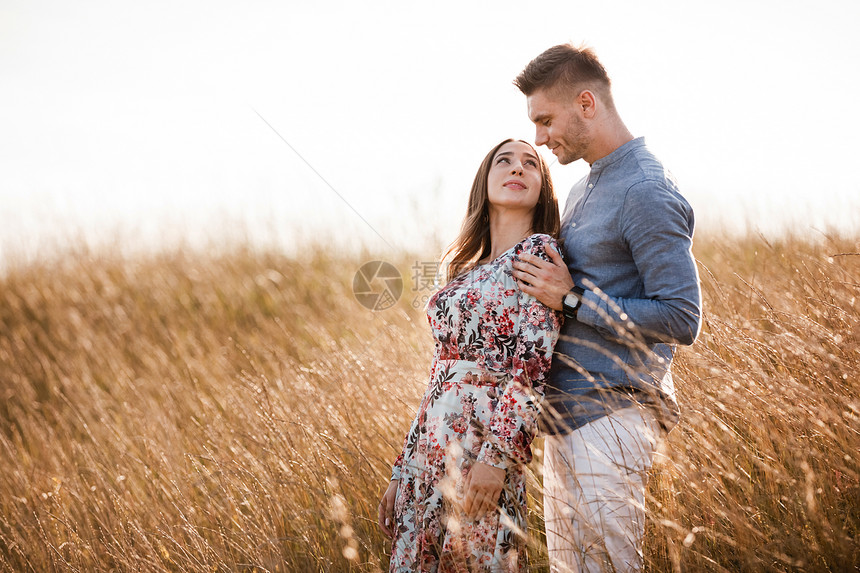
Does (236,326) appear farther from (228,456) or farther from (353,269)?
(228,456)

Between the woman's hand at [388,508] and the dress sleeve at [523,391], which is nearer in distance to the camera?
the dress sleeve at [523,391]

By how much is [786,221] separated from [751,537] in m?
4.21

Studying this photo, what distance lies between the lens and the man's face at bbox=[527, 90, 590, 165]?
215 centimetres

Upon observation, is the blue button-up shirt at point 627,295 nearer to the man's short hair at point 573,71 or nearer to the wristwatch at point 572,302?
the wristwatch at point 572,302

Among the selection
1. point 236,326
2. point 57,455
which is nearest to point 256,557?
point 57,455

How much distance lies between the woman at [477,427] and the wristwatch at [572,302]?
0.06 m

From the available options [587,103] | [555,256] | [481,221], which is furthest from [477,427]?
[587,103]

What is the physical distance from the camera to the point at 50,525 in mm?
3129

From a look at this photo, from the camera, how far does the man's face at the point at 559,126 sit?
2.15 metres

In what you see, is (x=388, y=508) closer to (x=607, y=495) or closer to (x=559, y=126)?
(x=607, y=495)

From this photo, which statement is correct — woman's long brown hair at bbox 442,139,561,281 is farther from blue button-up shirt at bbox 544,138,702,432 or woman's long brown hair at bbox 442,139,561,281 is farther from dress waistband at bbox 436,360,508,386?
dress waistband at bbox 436,360,508,386

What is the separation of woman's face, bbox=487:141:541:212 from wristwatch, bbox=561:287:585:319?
55cm

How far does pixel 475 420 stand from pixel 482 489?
233 mm

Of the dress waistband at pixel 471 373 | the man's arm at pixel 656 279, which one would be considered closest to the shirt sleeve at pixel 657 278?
the man's arm at pixel 656 279
